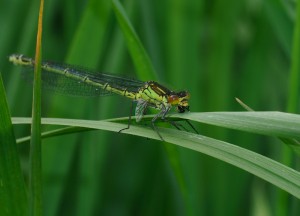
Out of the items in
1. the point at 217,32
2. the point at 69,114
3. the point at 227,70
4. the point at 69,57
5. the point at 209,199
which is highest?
the point at 217,32

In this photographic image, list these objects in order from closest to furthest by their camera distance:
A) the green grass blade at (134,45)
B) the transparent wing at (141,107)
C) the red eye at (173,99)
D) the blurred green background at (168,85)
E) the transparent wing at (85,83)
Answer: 1. the green grass blade at (134,45)
2. the red eye at (173,99)
3. the transparent wing at (141,107)
4. the transparent wing at (85,83)
5. the blurred green background at (168,85)

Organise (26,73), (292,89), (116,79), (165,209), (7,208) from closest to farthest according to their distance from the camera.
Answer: (7,208), (292,89), (116,79), (26,73), (165,209)

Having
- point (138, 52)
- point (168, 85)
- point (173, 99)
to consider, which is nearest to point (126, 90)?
point (173, 99)

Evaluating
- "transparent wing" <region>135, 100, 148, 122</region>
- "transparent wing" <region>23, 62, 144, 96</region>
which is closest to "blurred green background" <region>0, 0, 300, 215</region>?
"transparent wing" <region>23, 62, 144, 96</region>

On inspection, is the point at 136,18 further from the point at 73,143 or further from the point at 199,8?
the point at 73,143

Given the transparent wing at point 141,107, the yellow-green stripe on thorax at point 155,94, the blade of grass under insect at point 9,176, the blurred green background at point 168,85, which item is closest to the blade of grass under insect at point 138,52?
the yellow-green stripe on thorax at point 155,94

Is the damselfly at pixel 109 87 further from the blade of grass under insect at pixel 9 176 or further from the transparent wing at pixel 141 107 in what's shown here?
the blade of grass under insect at pixel 9 176

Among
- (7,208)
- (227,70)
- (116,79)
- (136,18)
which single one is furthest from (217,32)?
(7,208)
